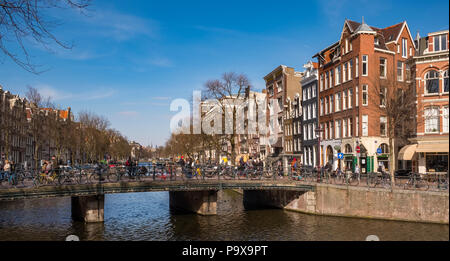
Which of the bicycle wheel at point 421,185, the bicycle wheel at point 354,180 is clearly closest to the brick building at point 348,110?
the bicycle wheel at point 354,180

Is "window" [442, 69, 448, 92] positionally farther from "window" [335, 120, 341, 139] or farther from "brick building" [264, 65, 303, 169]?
"brick building" [264, 65, 303, 169]

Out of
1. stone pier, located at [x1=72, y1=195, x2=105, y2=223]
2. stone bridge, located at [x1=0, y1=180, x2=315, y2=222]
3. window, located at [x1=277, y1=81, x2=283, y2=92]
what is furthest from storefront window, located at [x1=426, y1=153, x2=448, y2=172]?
window, located at [x1=277, y1=81, x2=283, y2=92]

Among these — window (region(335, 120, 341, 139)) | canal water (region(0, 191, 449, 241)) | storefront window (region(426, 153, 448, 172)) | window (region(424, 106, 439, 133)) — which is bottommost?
canal water (region(0, 191, 449, 241))

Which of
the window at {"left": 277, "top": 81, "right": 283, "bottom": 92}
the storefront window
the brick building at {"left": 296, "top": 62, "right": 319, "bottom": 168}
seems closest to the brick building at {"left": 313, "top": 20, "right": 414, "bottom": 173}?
the brick building at {"left": 296, "top": 62, "right": 319, "bottom": 168}

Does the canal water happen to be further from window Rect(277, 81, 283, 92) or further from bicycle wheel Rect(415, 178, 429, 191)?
window Rect(277, 81, 283, 92)

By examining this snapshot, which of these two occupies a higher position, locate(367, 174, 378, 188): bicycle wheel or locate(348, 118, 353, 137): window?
locate(348, 118, 353, 137): window

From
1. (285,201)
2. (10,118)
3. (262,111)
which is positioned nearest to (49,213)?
(285,201)

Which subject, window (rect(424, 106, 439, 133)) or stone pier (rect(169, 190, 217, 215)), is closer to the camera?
window (rect(424, 106, 439, 133))

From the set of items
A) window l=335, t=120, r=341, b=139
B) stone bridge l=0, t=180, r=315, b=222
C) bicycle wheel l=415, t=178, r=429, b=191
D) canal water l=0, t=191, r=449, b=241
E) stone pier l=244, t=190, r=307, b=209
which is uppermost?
window l=335, t=120, r=341, b=139

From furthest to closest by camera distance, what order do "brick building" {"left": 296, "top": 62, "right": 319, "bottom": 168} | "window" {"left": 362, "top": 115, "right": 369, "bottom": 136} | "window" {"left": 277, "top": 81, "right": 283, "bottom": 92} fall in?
"window" {"left": 277, "top": 81, "right": 283, "bottom": 92}, "brick building" {"left": 296, "top": 62, "right": 319, "bottom": 168}, "window" {"left": 362, "top": 115, "right": 369, "bottom": 136}

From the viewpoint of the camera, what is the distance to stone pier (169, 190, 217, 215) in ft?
95.5

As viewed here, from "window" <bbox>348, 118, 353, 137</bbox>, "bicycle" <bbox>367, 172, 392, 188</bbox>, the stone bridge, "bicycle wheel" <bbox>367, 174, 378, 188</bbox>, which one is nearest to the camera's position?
"bicycle" <bbox>367, 172, 392, 188</bbox>

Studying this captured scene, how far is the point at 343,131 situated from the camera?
41.2 meters
